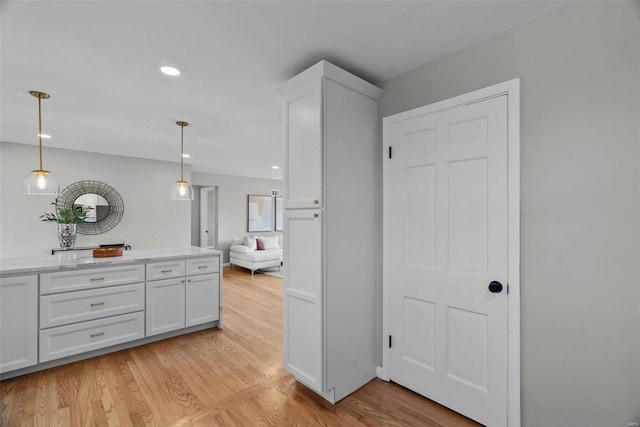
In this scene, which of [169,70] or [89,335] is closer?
[169,70]

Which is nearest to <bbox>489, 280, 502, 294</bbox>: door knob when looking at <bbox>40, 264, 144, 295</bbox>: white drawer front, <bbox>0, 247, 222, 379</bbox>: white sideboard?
<bbox>0, 247, 222, 379</bbox>: white sideboard

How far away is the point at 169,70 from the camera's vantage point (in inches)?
88.1

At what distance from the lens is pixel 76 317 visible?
8.78ft

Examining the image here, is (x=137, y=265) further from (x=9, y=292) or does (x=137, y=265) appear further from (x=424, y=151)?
(x=424, y=151)

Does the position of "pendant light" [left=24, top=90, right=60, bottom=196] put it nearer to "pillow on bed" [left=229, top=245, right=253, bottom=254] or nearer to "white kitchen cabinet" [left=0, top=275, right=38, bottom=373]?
"white kitchen cabinet" [left=0, top=275, right=38, bottom=373]

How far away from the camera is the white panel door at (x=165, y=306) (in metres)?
3.07

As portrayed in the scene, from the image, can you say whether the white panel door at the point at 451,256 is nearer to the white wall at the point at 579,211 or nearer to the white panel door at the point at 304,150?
A: the white wall at the point at 579,211

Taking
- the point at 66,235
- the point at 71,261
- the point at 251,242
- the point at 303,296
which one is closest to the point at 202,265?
the point at 71,261

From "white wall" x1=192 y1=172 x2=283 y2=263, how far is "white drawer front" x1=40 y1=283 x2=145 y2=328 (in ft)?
15.3

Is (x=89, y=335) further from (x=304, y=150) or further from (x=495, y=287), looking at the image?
(x=495, y=287)

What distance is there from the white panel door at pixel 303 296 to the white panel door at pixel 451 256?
647mm

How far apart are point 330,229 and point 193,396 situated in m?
1.61

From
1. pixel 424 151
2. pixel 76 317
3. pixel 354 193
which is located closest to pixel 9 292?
pixel 76 317

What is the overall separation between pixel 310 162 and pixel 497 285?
1.42m
